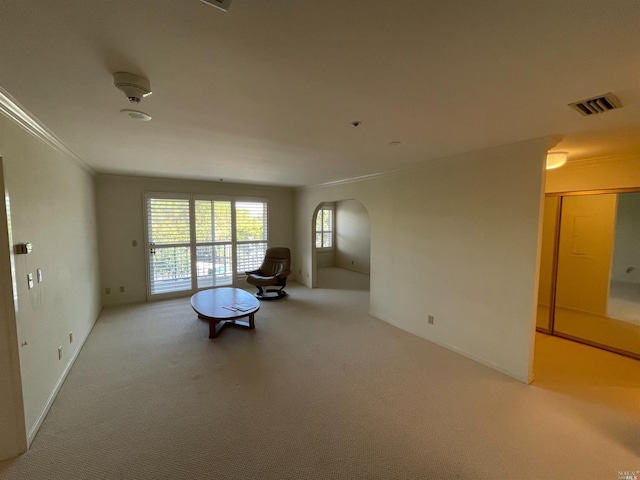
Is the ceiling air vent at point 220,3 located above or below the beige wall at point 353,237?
above

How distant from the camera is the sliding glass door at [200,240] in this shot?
17.1ft

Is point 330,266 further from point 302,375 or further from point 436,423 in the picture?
point 436,423

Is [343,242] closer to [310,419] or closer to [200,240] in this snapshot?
[200,240]

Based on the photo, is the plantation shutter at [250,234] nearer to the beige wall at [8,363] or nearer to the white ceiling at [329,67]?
the white ceiling at [329,67]

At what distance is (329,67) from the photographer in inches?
52.4

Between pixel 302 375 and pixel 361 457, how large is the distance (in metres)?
1.06

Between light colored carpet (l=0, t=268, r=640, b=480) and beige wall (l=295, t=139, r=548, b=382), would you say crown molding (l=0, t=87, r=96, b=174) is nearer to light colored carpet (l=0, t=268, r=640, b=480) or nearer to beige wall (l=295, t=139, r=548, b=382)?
light colored carpet (l=0, t=268, r=640, b=480)

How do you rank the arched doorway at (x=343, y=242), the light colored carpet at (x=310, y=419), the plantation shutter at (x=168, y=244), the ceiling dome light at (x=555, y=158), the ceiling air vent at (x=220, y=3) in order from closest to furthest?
the ceiling air vent at (x=220, y=3) → the light colored carpet at (x=310, y=419) → the ceiling dome light at (x=555, y=158) → the plantation shutter at (x=168, y=244) → the arched doorway at (x=343, y=242)

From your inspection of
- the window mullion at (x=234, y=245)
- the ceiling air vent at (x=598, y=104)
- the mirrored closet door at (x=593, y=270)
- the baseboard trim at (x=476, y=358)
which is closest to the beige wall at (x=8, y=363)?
the ceiling air vent at (x=598, y=104)

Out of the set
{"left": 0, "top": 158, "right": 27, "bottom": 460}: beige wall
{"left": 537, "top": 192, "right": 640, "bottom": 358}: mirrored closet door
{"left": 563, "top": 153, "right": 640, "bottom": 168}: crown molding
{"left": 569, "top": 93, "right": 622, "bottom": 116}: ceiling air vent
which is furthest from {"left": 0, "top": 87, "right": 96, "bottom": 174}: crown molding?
{"left": 537, "top": 192, "right": 640, "bottom": 358}: mirrored closet door

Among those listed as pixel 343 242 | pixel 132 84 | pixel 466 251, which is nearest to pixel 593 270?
pixel 466 251

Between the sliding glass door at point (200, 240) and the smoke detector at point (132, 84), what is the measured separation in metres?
4.20

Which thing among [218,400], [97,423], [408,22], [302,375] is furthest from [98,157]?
[408,22]

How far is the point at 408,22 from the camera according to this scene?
3.35ft
